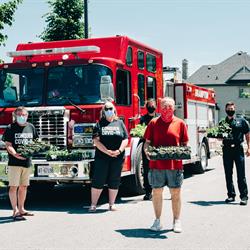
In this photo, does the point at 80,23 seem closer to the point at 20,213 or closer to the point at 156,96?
the point at 156,96

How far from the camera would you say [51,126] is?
8969 mm

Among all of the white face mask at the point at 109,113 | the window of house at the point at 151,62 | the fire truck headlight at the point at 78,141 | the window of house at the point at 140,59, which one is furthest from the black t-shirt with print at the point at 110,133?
the window of house at the point at 151,62

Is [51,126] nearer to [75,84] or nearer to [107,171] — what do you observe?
[75,84]

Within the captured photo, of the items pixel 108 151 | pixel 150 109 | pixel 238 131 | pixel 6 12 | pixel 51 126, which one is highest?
pixel 6 12

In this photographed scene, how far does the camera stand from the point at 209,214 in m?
7.98

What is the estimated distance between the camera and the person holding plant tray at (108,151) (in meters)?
8.30

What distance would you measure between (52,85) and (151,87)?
233cm

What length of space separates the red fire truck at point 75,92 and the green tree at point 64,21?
13.3 m

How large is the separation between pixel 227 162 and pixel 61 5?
55.3ft

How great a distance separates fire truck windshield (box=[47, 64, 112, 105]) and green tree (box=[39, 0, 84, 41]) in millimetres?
14701

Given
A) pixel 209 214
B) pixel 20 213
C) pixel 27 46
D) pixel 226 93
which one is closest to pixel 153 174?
pixel 209 214

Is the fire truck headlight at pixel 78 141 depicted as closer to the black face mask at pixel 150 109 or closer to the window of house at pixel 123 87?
the window of house at pixel 123 87

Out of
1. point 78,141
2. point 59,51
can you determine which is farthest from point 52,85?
point 78,141

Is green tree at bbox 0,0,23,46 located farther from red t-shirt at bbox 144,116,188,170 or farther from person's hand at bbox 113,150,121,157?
red t-shirt at bbox 144,116,188,170
